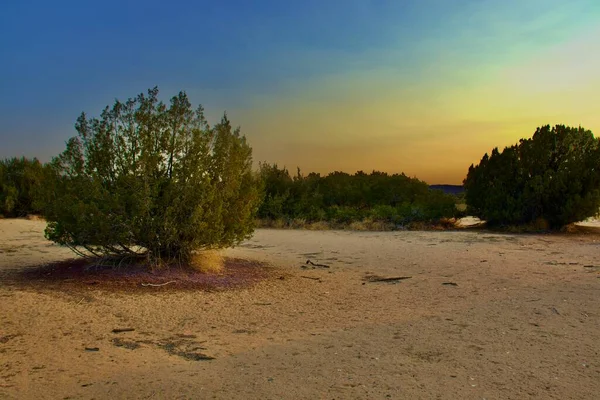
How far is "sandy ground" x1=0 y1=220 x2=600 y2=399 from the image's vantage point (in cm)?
397

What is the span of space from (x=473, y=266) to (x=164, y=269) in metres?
6.56

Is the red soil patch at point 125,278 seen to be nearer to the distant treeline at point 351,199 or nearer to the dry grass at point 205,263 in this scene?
the dry grass at point 205,263

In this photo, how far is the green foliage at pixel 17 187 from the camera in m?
22.2

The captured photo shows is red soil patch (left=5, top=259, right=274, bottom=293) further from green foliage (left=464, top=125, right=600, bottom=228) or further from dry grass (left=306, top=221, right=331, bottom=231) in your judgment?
green foliage (left=464, top=125, right=600, bottom=228)

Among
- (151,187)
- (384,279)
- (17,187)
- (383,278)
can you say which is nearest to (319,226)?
(383,278)

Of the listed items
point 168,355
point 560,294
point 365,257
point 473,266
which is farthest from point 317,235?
point 168,355

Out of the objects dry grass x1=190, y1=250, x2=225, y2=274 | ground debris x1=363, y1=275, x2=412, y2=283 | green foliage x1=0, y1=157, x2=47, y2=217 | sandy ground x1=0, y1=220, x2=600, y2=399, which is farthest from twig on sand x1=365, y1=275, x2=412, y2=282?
green foliage x1=0, y1=157, x2=47, y2=217

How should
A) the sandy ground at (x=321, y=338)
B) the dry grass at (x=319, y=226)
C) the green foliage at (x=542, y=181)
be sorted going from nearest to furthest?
the sandy ground at (x=321, y=338), the green foliage at (x=542, y=181), the dry grass at (x=319, y=226)

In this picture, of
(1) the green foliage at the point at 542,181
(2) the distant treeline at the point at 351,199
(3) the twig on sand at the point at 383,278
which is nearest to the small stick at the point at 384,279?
(3) the twig on sand at the point at 383,278

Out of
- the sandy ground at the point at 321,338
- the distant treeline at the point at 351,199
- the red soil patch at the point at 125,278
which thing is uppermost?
the distant treeline at the point at 351,199

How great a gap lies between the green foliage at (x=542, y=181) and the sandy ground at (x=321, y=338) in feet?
30.2

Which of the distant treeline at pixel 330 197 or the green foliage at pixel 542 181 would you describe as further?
the distant treeline at pixel 330 197

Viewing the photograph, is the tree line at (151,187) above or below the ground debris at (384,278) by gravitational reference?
above

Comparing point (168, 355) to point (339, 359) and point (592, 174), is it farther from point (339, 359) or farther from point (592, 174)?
point (592, 174)
